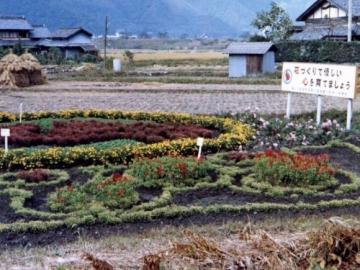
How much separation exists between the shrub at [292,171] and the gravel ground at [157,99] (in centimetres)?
915

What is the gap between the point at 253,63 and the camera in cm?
3844

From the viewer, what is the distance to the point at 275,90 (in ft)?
89.6

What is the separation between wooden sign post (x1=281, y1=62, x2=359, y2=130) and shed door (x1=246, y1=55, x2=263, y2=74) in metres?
23.0

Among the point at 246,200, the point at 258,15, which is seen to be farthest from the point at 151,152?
the point at 258,15

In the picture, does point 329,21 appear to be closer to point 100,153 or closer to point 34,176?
point 100,153

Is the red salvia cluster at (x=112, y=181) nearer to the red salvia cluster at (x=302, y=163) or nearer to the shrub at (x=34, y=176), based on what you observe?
the shrub at (x=34, y=176)

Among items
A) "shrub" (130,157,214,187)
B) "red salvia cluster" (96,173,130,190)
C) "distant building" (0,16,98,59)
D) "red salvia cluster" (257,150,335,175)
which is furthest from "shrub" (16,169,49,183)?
"distant building" (0,16,98,59)

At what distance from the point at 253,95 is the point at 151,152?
1442cm

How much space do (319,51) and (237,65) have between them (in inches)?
217

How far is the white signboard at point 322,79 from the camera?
13.5 m

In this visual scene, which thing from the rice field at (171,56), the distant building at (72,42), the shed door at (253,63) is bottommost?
the shed door at (253,63)

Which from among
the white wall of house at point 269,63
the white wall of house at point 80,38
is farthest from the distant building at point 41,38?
the white wall of house at point 269,63

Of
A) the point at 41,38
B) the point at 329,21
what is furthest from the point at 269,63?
the point at 41,38

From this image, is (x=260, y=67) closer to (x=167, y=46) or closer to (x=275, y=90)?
(x=275, y=90)
